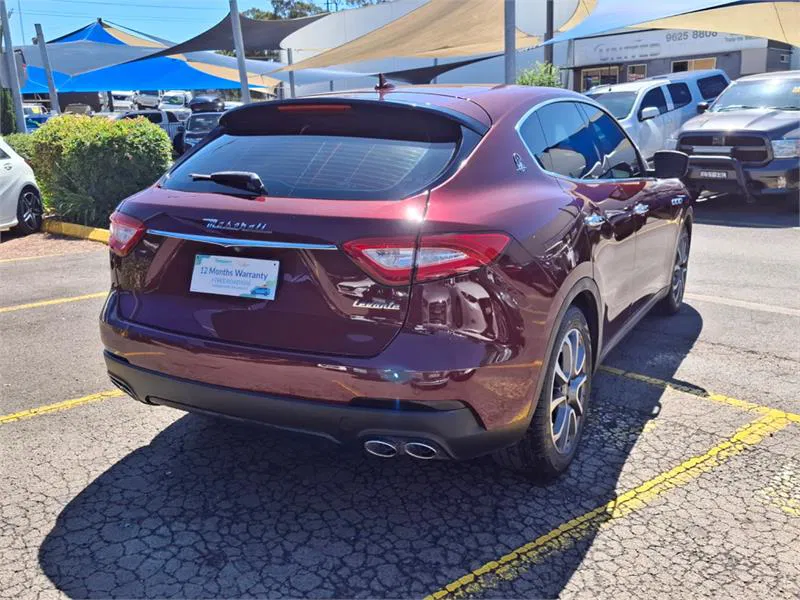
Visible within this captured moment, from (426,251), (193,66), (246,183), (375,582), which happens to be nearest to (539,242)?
(426,251)

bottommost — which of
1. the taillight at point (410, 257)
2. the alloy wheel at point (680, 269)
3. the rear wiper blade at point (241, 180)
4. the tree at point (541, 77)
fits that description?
the alloy wheel at point (680, 269)

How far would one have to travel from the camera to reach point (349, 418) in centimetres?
269

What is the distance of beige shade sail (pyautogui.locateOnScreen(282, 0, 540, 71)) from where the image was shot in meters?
15.5

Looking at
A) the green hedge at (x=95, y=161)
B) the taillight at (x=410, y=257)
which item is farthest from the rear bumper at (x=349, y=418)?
the green hedge at (x=95, y=161)

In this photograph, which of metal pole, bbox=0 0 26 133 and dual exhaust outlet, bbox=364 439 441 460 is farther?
metal pole, bbox=0 0 26 133

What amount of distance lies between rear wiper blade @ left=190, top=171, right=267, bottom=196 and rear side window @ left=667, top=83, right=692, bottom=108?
1324 centimetres

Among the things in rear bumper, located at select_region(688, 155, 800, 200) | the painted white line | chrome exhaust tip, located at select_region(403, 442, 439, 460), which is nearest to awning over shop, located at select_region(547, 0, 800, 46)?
rear bumper, located at select_region(688, 155, 800, 200)

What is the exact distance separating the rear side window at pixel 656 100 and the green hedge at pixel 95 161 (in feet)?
27.7

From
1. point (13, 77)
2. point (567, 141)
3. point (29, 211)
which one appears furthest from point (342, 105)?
point (13, 77)

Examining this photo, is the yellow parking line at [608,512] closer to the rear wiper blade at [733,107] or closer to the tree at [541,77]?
the rear wiper blade at [733,107]

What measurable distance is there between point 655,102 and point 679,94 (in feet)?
3.20

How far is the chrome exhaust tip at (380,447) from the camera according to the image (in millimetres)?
2713

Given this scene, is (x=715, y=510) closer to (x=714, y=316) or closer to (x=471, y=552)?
(x=471, y=552)

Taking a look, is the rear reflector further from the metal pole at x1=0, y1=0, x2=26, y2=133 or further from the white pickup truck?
the white pickup truck
